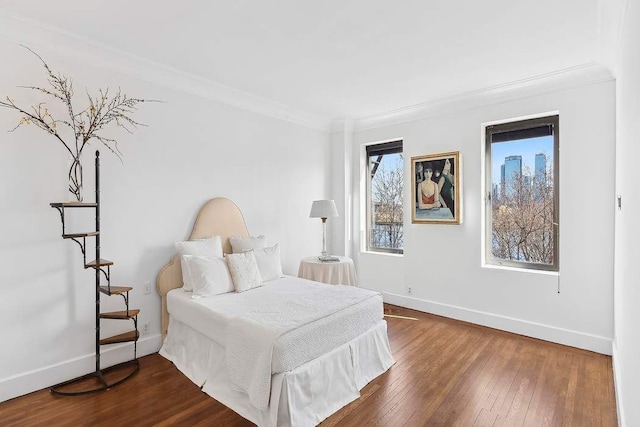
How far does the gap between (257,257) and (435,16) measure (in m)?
2.70

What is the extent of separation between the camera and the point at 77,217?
8.98 feet

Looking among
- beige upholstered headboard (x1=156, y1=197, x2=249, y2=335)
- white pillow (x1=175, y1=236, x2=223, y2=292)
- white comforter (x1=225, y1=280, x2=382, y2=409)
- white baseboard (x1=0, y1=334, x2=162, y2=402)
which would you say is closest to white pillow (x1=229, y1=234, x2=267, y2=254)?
beige upholstered headboard (x1=156, y1=197, x2=249, y2=335)

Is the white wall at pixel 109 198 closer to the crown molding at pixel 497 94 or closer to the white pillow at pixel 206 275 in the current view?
the white pillow at pixel 206 275

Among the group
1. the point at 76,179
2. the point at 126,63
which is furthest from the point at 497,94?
the point at 76,179

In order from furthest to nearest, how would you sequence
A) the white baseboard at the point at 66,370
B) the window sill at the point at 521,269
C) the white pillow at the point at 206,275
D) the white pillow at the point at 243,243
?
the white pillow at the point at 243,243 → the window sill at the point at 521,269 → the white pillow at the point at 206,275 → the white baseboard at the point at 66,370

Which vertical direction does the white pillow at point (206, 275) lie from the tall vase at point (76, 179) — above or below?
below

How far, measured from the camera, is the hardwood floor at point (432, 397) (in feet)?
7.18

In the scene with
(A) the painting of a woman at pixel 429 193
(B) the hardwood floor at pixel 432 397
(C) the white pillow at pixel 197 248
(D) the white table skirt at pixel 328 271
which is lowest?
(B) the hardwood floor at pixel 432 397

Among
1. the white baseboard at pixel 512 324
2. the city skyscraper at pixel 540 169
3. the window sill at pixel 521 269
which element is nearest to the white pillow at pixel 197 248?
the white baseboard at pixel 512 324

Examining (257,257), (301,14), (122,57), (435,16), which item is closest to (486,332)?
(257,257)

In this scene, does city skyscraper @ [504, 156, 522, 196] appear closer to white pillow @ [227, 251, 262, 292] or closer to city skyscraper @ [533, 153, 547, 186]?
city skyscraper @ [533, 153, 547, 186]

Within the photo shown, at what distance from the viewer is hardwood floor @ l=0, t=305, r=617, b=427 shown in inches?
86.2

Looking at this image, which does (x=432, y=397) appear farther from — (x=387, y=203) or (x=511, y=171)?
(x=387, y=203)

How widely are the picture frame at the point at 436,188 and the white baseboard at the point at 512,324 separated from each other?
1.11 m
